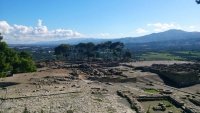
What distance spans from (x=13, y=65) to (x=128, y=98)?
2479cm

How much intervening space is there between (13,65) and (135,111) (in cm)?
2744

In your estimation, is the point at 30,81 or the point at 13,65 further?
the point at 13,65

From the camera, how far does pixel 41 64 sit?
179ft

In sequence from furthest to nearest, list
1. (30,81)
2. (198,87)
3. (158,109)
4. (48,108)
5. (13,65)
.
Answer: (13,65) → (198,87) → (30,81) → (158,109) → (48,108)

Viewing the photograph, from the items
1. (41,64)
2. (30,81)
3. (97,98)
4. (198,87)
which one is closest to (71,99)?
(97,98)

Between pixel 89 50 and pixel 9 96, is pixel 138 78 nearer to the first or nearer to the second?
pixel 9 96

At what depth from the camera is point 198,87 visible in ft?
111

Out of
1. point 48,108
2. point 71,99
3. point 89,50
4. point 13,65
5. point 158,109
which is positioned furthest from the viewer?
point 89,50

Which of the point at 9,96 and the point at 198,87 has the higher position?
the point at 9,96

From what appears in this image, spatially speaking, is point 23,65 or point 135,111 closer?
point 135,111

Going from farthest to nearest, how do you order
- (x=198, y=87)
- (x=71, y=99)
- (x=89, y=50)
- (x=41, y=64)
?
(x=89, y=50) → (x=41, y=64) → (x=198, y=87) → (x=71, y=99)

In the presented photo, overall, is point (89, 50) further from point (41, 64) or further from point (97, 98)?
point (97, 98)

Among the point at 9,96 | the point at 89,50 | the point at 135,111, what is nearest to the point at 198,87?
the point at 135,111

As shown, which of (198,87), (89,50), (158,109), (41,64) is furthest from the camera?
(89,50)
